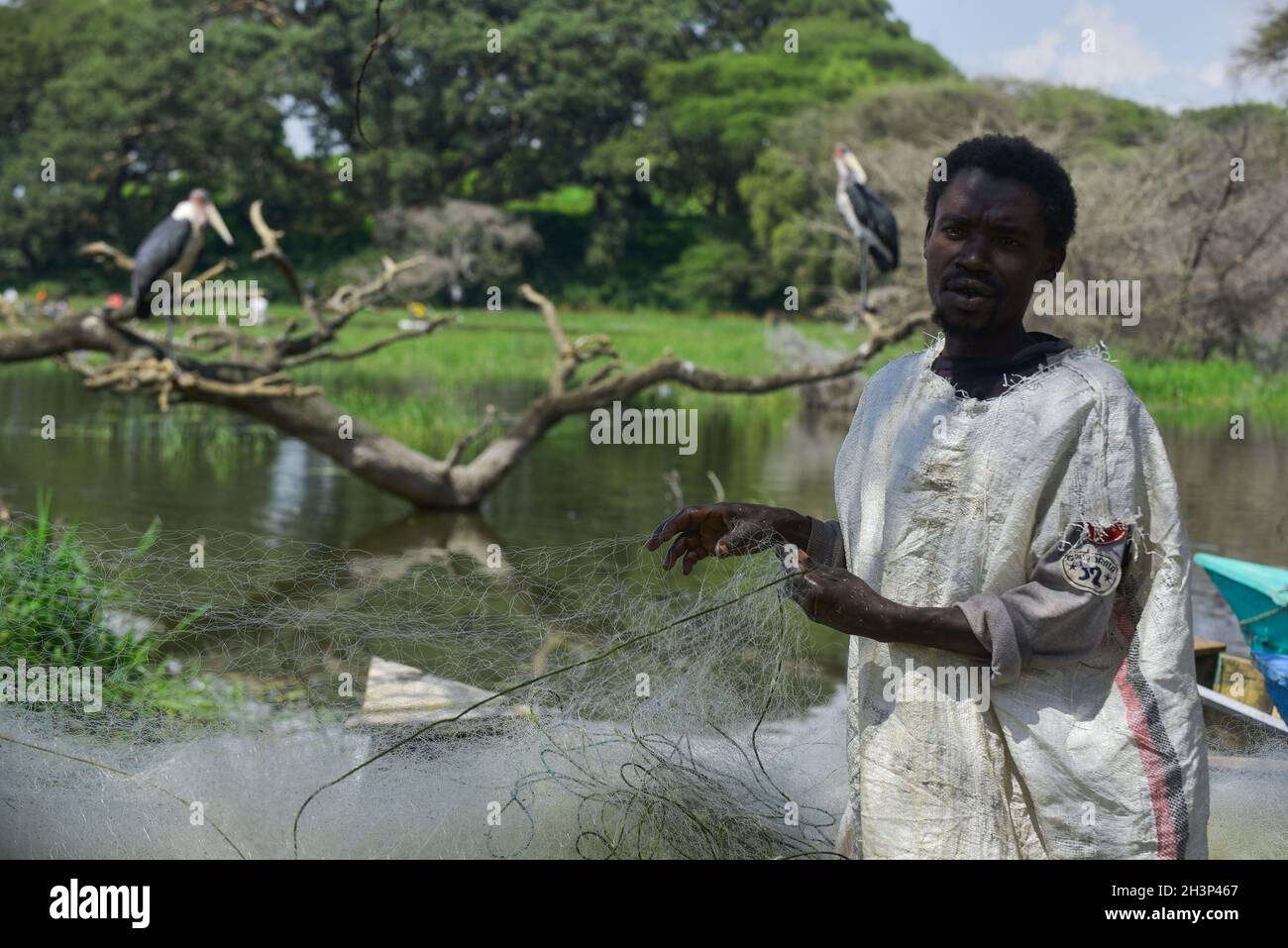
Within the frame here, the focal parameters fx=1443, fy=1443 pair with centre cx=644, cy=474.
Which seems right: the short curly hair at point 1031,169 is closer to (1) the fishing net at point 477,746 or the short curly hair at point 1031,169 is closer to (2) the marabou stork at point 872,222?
(1) the fishing net at point 477,746

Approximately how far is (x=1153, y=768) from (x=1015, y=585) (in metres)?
0.29

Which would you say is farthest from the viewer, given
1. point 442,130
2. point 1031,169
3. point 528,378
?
point 442,130

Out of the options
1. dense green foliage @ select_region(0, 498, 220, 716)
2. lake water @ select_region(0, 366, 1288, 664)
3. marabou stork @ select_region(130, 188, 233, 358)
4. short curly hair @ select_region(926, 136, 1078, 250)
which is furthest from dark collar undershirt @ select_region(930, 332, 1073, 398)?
marabou stork @ select_region(130, 188, 233, 358)

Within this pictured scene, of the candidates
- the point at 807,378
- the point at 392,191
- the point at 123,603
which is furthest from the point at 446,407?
the point at 392,191

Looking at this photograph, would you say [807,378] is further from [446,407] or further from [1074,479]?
[1074,479]

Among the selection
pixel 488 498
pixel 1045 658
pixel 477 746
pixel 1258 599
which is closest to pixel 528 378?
pixel 488 498

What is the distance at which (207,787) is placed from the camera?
8.33 feet

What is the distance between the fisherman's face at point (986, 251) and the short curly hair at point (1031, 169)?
0.01 metres

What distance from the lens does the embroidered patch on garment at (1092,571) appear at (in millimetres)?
1822

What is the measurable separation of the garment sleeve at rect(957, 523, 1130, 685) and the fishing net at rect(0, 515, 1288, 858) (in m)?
0.55

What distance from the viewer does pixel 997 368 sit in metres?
2.00

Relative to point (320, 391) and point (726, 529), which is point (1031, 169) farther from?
point (320, 391)
